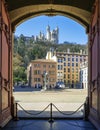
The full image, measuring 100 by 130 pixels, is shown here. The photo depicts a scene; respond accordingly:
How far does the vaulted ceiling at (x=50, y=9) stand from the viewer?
11406 mm

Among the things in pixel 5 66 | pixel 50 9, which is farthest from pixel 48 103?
pixel 5 66

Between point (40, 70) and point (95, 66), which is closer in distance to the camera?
point (95, 66)

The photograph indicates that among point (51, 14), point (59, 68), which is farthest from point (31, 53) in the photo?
point (51, 14)

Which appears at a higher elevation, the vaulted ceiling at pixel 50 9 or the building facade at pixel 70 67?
the vaulted ceiling at pixel 50 9

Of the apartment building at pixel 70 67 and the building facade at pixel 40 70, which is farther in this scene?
the apartment building at pixel 70 67

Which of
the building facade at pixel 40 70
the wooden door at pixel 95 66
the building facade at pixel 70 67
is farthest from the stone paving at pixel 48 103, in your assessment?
the building facade at pixel 70 67

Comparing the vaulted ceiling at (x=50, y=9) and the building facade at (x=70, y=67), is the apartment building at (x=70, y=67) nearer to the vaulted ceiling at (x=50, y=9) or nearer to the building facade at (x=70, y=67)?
the building facade at (x=70, y=67)

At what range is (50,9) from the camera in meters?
12.5

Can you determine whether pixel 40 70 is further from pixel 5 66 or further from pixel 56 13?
pixel 5 66

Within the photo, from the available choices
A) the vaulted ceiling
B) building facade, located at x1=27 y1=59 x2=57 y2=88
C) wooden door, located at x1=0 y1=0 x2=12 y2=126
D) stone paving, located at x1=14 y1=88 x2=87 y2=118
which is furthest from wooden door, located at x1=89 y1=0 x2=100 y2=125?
building facade, located at x1=27 y1=59 x2=57 y2=88

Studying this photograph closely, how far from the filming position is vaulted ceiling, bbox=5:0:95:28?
37.4 feet

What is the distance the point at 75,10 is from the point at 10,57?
3232 mm

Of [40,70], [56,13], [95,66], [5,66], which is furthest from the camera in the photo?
[40,70]

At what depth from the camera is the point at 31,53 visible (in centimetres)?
13538
